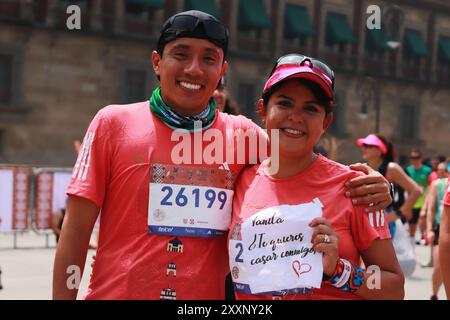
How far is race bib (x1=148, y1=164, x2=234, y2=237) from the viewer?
2719 millimetres

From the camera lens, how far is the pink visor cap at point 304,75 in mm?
2660

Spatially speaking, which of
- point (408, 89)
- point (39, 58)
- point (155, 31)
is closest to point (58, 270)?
point (39, 58)

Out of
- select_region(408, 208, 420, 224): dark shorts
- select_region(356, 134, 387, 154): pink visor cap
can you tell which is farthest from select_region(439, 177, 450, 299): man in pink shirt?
select_region(408, 208, 420, 224): dark shorts

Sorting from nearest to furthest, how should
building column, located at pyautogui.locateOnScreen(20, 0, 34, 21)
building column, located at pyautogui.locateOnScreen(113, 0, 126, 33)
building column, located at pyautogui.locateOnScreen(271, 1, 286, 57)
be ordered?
building column, located at pyautogui.locateOnScreen(20, 0, 34, 21), building column, located at pyautogui.locateOnScreen(113, 0, 126, 33), building column, located at pyautogui.locateOnScreen(271, 1, 286, 57)

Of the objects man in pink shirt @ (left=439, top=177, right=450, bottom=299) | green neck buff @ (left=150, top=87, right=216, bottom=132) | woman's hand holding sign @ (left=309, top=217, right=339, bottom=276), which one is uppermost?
green neck buff @ (left=150, top=87, right=216, bottom=132)

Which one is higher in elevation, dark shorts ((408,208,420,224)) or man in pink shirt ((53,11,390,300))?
man in pink shirt ((53,11,390,300))

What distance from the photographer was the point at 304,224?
8.50 feet

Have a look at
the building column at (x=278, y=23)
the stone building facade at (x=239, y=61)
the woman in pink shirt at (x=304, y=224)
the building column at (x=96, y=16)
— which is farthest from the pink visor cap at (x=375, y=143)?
the building column at (x=278, y=23)

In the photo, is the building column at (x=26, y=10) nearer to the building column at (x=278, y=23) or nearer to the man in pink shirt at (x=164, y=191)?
the building column at (x=278, y=23)

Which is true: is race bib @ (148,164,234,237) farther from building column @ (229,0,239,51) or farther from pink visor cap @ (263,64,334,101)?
building column @ (229,0,239,51)

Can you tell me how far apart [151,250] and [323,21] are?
33.1m

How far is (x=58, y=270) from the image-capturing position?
8.66 feet

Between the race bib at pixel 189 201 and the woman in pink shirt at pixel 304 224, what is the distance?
0.23 ft
